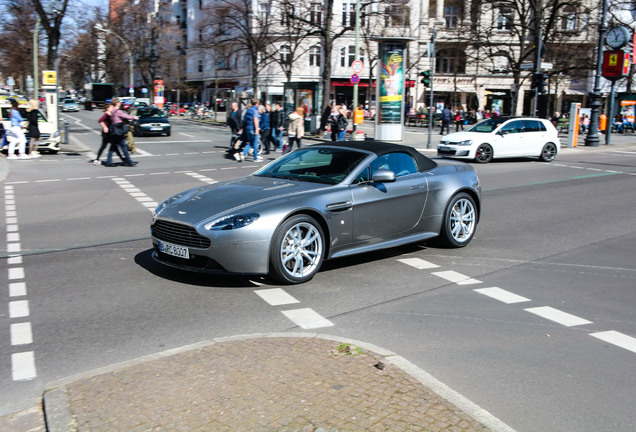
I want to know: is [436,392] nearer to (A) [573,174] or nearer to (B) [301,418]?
(B) [301,418]

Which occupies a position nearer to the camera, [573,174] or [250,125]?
[573,174]

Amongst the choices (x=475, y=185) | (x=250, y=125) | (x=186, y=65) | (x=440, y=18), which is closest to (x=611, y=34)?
(x=250, y=125)

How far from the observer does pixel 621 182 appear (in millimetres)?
16703

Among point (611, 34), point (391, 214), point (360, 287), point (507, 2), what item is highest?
point (507, 2)

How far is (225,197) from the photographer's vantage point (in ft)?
22.7

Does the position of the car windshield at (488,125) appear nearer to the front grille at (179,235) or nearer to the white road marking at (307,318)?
the front grille at (179,235)

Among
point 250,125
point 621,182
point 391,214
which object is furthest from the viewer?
point 250,125

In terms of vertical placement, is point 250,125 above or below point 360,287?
above

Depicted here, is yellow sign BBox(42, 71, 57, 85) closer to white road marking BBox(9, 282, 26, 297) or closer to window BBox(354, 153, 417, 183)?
white road marking BBox(9, 282, 26, 297)

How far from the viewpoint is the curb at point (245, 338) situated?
12.0ft

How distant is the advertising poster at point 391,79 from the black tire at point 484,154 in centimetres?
625

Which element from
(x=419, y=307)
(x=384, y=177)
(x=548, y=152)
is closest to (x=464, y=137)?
(x=548, y=152)

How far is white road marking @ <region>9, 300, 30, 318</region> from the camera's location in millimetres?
5789

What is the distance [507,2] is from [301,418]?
127 ft
